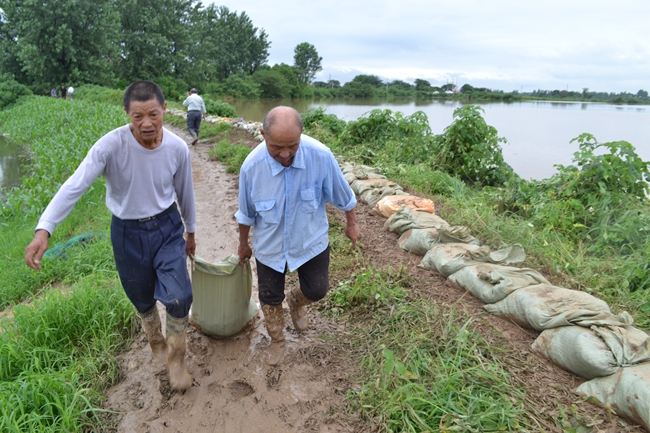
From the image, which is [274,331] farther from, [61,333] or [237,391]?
[61,333]

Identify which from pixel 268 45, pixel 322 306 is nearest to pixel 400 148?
pixel 322 306

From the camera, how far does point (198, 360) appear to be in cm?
257

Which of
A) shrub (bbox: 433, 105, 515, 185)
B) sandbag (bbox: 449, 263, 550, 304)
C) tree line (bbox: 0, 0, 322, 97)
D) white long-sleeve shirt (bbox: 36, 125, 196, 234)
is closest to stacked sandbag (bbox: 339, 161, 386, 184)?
shrub (bbox: 433, 105, 515, 185)

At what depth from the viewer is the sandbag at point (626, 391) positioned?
1.90m

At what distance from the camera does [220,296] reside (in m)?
2.55

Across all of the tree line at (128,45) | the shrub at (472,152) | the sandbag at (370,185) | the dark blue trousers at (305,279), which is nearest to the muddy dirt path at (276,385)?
the dark blue trousers at (305,279)

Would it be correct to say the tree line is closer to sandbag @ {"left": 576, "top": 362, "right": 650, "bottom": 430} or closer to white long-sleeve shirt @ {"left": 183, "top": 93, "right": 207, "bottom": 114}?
white long-sleeve shirt @ {"left": 183, "top": 93, "right": 207, "bottom": 114}

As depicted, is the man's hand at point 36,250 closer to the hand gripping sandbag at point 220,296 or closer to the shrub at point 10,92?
the hand gripping sandbag at point 220,296

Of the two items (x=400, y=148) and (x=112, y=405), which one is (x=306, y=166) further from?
(x=400, y=148)

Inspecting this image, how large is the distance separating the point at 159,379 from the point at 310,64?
60956 mm

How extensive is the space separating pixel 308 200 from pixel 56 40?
28947 mm

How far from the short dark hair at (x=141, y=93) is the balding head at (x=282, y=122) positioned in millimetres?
519

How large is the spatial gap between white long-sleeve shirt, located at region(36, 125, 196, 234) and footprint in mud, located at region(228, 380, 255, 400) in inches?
42.3

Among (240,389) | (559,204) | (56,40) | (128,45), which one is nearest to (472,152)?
(559,204)
